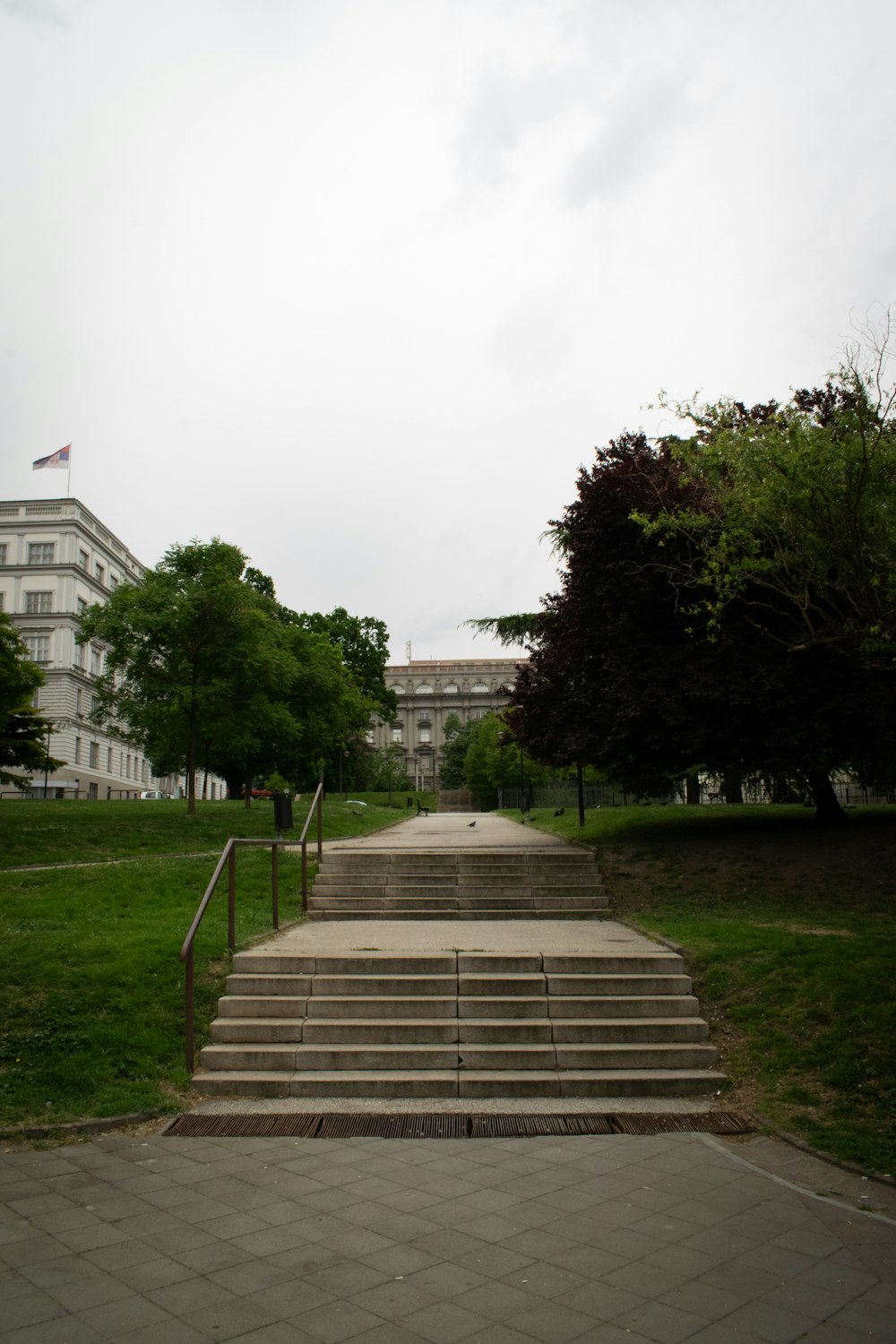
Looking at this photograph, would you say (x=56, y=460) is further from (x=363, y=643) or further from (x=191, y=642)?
(x=191, y=642)

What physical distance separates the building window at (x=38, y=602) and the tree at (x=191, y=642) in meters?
42.3

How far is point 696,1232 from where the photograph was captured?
4.79m

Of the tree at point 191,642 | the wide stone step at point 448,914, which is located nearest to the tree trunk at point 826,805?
the wide stone step at point 448,914

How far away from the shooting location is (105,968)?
838 centimetres

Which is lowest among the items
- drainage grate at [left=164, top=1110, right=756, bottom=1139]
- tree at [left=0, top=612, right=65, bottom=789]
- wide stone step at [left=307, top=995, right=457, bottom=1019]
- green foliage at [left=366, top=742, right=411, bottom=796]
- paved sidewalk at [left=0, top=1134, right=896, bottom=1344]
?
drainage grate at [left=164, top=1110, right=756, bottom=1139]

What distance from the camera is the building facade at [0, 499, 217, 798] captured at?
60.4m

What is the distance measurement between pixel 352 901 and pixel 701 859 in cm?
519

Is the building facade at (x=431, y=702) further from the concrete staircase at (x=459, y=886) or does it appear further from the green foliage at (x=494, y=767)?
the concrete staircase at (x=459, y=886)

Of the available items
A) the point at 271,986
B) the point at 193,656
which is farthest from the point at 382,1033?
the point at 193,656

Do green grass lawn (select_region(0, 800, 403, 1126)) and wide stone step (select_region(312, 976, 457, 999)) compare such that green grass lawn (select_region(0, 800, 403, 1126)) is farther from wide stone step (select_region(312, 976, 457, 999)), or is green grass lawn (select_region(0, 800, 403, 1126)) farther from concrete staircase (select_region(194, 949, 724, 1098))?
wide stone step (select_region(312, 976, 457, 999))

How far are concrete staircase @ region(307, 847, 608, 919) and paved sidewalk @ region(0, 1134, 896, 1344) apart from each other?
19.6ft

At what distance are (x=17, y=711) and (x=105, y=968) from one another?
16331mm

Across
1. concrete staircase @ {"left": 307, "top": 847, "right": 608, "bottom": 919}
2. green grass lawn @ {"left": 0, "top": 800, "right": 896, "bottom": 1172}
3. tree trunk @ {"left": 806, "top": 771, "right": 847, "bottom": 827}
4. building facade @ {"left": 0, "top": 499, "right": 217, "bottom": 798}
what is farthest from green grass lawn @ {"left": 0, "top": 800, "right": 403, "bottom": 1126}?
building facade @ {"left": 0, "top": 499, "right": 217, "bottom": 798}

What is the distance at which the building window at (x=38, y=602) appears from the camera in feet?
205
